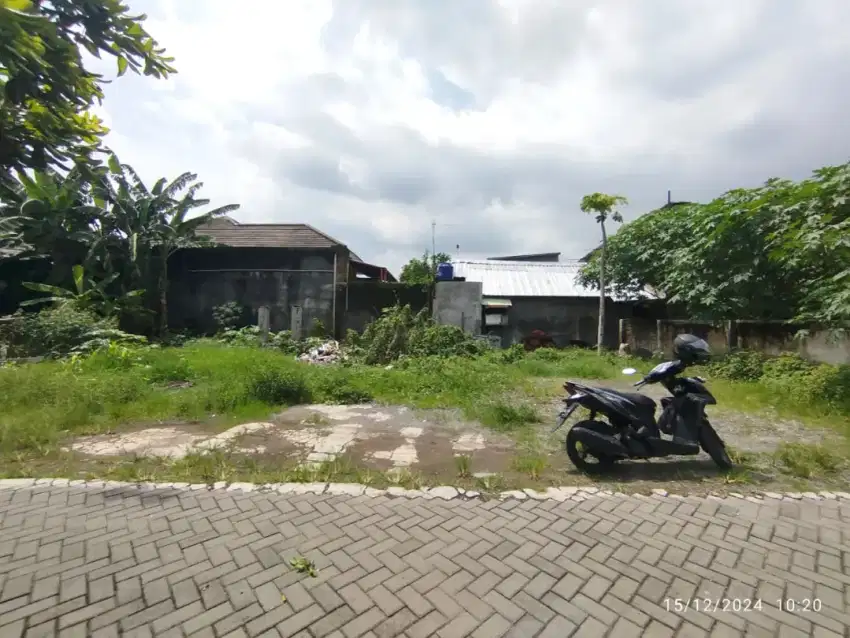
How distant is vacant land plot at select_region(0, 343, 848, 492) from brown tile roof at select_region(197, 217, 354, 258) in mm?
8560

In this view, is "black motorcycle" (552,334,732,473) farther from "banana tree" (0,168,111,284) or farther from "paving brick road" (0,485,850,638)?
"banana tree" (0,168,111,284)

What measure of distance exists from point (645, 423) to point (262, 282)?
14443mm

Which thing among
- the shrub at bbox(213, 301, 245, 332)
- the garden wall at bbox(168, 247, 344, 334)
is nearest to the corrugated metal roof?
the garden wall at bbox(168, 247, 344, 334)

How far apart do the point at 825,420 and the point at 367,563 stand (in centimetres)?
686

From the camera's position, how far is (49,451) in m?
4.54

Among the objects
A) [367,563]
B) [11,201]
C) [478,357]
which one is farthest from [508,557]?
[11,201]

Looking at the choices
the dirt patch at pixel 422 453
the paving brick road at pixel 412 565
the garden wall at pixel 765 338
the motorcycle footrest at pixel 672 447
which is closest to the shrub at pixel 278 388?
the dirt patch at pixel 422 453

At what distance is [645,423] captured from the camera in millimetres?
4172

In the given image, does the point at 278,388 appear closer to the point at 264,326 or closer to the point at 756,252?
the point at 264,326

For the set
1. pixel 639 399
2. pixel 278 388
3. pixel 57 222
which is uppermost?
pixel 57 222

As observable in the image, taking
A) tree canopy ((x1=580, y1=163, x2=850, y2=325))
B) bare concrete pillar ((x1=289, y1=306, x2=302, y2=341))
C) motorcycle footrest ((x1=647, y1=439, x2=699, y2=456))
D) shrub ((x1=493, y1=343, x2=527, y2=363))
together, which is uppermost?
tree canopy ((x1=580, y1=163, x2=850, y2=325))

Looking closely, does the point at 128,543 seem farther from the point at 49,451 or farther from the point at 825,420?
the point at 825,420

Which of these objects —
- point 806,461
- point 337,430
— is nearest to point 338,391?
point 337,430

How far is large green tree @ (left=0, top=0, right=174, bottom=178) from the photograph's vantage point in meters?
3.43
